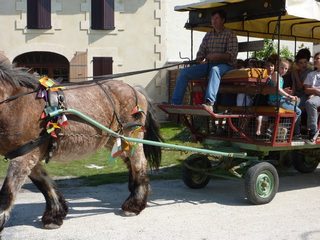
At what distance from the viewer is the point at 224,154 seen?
19.7 ft

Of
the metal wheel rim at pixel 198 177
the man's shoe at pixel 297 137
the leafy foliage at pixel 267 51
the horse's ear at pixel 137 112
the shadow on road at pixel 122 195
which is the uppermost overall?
the leafy foliage at pixel 267 51

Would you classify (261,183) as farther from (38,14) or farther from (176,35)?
(176,35)

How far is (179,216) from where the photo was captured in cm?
558

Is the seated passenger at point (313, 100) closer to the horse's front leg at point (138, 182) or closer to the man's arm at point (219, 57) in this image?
the man's arm at point (219, 57)

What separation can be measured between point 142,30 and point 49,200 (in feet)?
40.2

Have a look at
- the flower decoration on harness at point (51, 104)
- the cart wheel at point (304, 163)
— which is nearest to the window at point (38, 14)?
the cart wheel at point (304, 163)

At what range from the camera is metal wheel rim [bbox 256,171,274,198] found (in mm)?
6055

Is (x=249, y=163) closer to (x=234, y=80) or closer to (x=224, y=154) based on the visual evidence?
(x=224, y=154)

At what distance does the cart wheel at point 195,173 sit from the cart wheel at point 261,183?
40.2 inches

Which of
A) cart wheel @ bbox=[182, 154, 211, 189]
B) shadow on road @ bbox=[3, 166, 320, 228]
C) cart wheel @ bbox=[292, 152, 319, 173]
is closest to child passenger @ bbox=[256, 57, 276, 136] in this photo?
shadow on road @ bbox=[3, 166, 320, 228]

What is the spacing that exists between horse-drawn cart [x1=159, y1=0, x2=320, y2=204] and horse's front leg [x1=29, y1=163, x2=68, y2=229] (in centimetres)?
190

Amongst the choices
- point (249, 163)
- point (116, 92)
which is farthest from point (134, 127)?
point (249, 163)

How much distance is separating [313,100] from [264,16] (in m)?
1.32

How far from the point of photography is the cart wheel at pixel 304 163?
27.1ft
